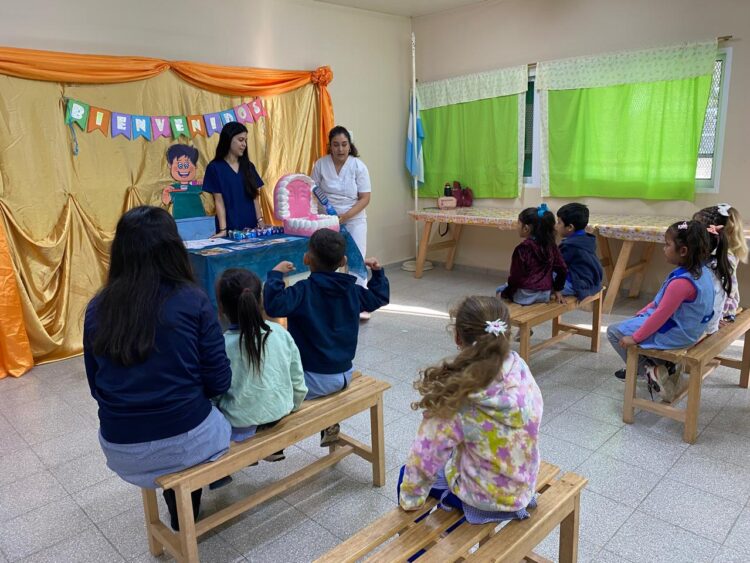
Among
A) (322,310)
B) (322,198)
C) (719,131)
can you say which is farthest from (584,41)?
(322,310)

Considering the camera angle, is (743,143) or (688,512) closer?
(688,512)

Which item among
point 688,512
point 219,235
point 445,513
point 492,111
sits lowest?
point 688,512

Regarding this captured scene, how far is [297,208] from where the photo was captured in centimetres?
372

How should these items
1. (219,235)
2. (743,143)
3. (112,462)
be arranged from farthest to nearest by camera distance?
(743,143)
(219,235)
(112,462)

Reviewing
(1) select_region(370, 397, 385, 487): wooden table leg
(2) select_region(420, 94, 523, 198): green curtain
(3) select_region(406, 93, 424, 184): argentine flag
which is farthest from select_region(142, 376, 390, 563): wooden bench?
(3) select_region(406, 93, 424, 184): argentine flag

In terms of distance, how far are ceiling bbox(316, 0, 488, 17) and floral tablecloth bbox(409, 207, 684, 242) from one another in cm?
197

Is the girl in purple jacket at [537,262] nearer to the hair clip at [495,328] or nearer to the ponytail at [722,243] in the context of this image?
the ponytail at [722,243]

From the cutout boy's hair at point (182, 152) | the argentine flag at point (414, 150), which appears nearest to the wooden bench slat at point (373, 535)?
the cutout boy's hair at point (182, 152)

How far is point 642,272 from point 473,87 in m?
2.40

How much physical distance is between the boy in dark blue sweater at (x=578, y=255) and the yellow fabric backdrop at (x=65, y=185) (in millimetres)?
2785

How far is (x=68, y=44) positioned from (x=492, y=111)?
361cm

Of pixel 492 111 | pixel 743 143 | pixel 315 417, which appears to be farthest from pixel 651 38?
pixel 315 417

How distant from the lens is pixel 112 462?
5.25ft

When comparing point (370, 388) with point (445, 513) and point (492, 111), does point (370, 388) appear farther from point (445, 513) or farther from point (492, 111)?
point (492, 111)
